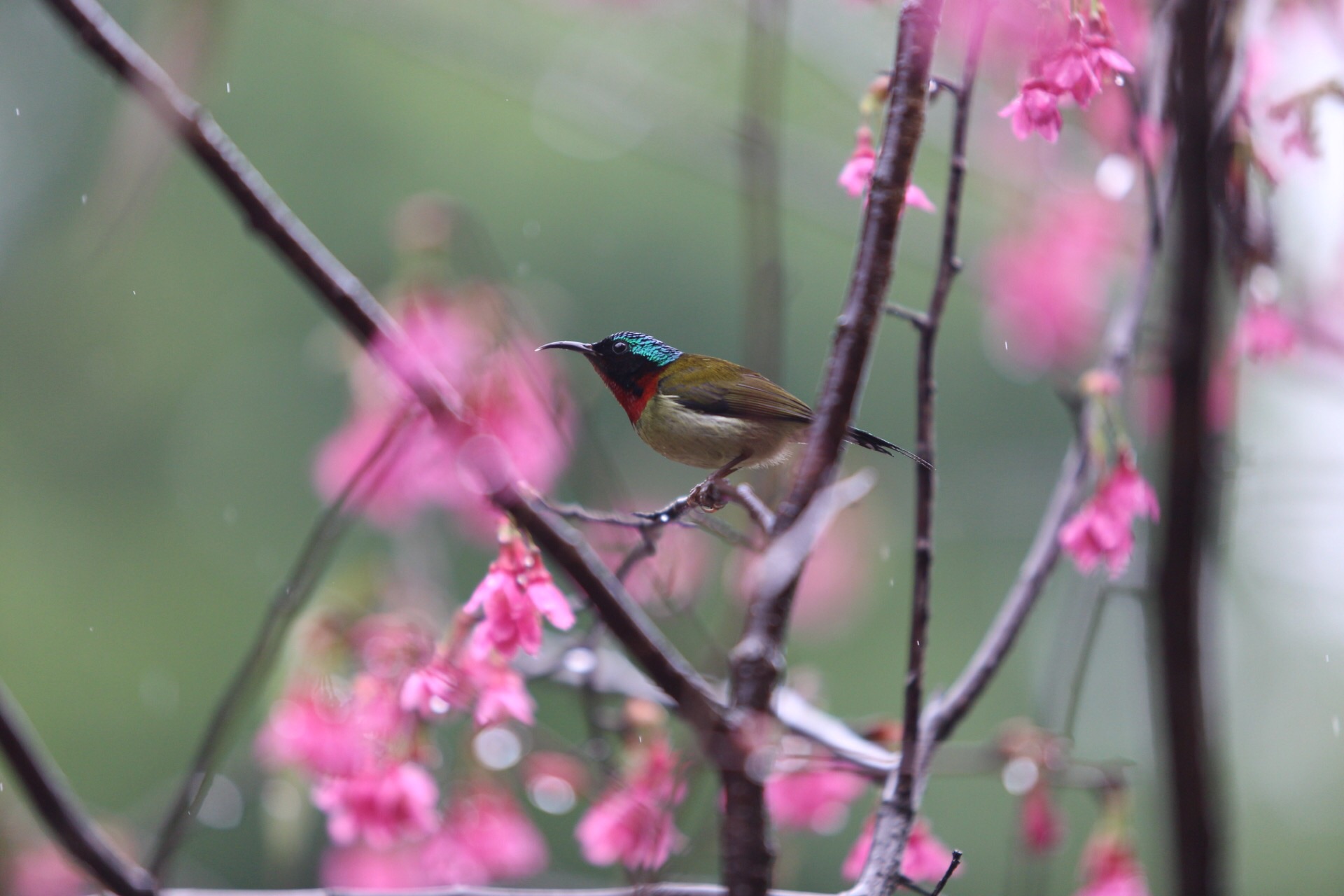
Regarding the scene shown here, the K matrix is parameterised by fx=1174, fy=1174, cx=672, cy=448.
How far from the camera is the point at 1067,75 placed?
38.4 inches

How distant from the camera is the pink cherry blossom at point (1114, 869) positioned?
1416mm

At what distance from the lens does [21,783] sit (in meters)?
0.88

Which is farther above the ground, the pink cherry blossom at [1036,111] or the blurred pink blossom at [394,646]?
the pink cherry blossom at [1036,111]

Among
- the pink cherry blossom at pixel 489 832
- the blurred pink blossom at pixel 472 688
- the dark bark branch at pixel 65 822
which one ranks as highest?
the blurred pink blossom at pixel 472 688

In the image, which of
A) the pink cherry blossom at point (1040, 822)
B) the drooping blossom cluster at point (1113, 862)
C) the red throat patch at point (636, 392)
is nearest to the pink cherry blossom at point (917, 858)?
the pink cherry blossom at point (1040, 822)

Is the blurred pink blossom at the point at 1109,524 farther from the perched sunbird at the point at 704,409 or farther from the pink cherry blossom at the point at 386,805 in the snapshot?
the pink cherry blossom at the point at 386,805

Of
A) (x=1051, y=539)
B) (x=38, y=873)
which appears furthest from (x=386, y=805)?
(x=38, y=873)

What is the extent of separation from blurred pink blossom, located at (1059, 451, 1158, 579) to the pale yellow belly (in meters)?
0.33

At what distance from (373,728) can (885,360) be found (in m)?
3.62

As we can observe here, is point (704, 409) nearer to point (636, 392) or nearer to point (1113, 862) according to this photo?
point (636, 392)

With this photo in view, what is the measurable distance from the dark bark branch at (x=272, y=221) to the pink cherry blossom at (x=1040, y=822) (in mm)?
898

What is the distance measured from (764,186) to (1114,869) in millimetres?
956

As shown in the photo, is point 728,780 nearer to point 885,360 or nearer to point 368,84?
point 885,360

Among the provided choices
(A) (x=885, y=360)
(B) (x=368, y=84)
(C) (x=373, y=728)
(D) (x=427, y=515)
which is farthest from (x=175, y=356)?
(C) (x=373, y=728)
